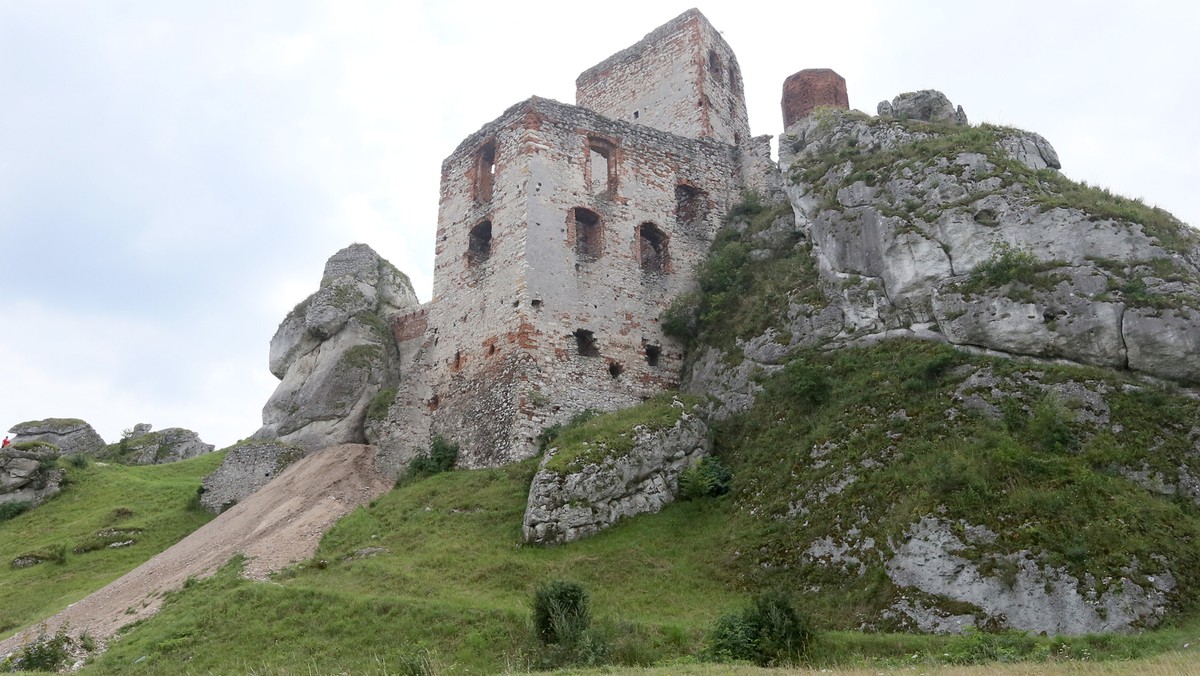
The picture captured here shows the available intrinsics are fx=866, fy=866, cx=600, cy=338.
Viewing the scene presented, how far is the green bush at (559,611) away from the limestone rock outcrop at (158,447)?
27.5 meters

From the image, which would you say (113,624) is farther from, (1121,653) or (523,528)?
(1121,653)

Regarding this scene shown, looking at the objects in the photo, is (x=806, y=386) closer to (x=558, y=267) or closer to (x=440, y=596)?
(x=558, y=267)

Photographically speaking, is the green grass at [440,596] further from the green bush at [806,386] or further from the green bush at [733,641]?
the green bush at [806,386]

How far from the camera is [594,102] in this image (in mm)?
35031

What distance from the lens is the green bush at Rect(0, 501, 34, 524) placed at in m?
27.3

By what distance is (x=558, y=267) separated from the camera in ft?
82.0

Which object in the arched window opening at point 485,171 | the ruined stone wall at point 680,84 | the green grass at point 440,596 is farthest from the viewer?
the ruined stone wall at point 680,84

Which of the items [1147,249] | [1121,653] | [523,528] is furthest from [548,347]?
[1121,653]

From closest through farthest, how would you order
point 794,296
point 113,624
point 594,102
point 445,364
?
point 113,624 → point 794,296 → point 445,364 → point 594,102

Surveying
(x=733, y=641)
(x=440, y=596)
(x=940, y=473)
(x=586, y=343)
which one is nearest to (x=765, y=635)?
(x=733, y=641)

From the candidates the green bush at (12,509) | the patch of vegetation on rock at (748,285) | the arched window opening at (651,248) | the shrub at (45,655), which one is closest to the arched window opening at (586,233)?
the arched window opening at (651,248)

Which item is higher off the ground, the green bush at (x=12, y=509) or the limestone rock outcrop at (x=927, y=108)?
the limestone rock outcrop at (x=927, y=108)

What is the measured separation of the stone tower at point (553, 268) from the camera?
23562 mm

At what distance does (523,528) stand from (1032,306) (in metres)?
11.5
